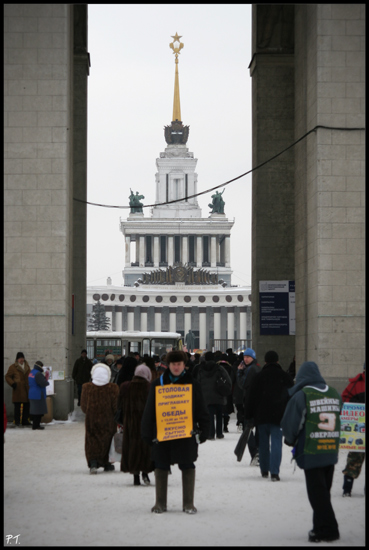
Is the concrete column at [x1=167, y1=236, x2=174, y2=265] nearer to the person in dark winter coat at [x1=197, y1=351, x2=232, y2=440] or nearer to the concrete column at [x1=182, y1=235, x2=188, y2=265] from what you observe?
the concrete column at [x1=182, y1=235, x2=188, y2=265]

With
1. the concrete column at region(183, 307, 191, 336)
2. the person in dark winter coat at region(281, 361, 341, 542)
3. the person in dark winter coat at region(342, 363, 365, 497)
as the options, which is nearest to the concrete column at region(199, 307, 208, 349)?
the concrete column at region(183, 307, 191, 336)

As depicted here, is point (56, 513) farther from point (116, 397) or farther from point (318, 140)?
point (318, 140)

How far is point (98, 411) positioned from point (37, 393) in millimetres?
7025

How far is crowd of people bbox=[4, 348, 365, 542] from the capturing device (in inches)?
326

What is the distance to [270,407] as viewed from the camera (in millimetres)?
11961

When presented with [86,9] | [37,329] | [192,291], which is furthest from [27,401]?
[192,291]

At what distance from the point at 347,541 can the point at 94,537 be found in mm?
2195

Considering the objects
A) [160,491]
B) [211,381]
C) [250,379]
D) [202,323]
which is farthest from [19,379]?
[202,323]

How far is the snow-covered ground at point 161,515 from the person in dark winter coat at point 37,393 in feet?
14.7

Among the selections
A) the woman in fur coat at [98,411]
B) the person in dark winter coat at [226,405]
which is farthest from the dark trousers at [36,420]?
the woman in fur coat at [98,411]

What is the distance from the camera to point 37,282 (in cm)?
2097

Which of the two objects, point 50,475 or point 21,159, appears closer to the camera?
point 50,475

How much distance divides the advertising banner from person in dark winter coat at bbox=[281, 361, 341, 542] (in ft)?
5.72

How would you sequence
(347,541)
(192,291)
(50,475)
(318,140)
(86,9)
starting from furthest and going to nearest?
(192,291) → (86,9) → (318,140) → (50,475) → (347,541)
